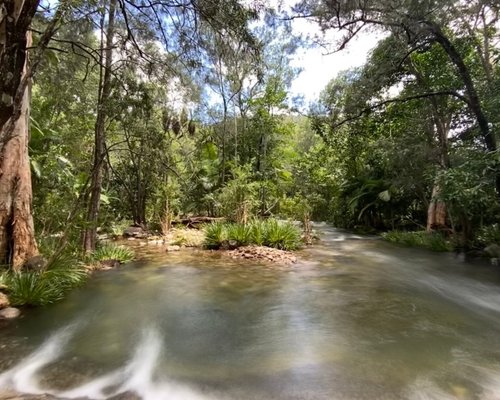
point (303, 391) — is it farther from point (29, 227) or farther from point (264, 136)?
point (264, 136)

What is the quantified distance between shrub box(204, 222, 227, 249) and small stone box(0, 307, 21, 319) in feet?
19.1

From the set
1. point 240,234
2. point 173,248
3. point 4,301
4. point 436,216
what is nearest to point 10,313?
point 4,301

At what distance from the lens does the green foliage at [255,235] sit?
9.95 metres

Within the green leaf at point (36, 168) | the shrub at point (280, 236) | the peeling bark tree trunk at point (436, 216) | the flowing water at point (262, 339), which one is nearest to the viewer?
the flowing water at point (262, 339)

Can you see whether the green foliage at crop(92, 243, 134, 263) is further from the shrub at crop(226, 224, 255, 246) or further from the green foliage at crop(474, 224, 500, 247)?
the green foliage at crop(474, 224, 500, 247)

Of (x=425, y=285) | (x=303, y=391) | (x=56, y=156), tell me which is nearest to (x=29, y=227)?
(x=56, y=156)

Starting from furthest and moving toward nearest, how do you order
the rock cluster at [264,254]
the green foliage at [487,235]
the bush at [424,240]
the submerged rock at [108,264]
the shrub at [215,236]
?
the bush at [424,240], the shrub at [215,236], the green foliage at [487,235], the rock cluster at [264,254], the submerged rock at [108,264]

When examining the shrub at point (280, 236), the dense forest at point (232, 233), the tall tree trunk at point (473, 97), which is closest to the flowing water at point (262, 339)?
the dense forest at point (232, 233)

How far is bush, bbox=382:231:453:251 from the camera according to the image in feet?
35.4

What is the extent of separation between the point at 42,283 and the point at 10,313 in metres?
0.67

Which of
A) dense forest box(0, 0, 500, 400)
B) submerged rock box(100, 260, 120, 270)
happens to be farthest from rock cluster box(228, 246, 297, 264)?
submerged rock box(100, 260, 120, 270)

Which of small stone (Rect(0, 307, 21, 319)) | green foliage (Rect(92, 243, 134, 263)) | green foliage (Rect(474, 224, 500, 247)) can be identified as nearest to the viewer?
small stone (Rect(0, 307, 21, 319))

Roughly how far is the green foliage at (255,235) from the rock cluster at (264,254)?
40 cm

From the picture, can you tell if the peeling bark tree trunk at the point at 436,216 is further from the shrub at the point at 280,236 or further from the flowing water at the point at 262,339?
the flowing water at the point at 262,339
